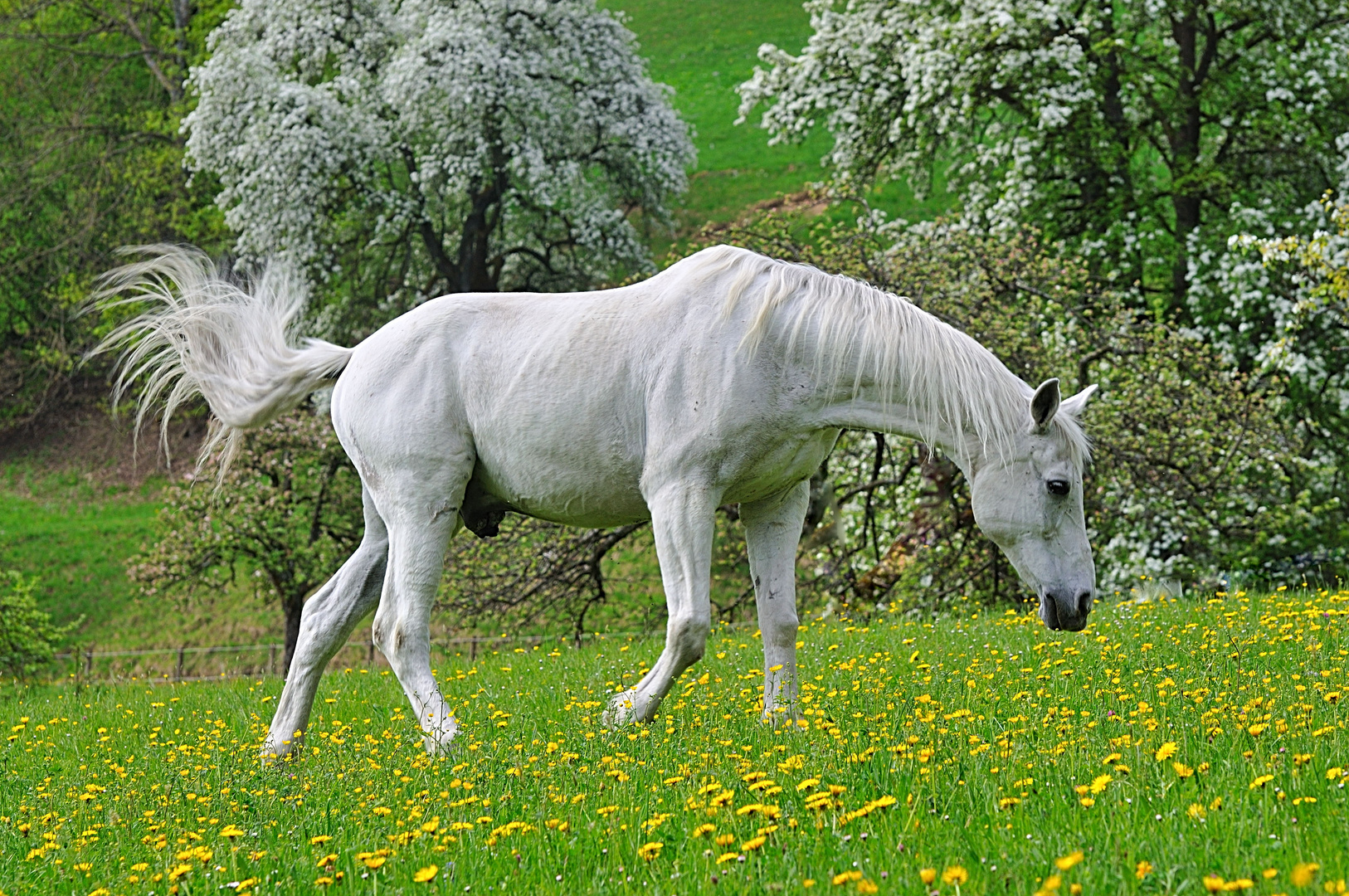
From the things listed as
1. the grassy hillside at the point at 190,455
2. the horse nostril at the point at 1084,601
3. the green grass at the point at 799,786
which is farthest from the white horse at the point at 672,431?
the grassy hillside at the point at 190,455

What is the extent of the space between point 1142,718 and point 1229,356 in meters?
12.0

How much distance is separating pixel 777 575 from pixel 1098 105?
14452 millimetres

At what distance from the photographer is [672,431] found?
6.05 m

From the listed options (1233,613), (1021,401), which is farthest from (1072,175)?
(1021,401)

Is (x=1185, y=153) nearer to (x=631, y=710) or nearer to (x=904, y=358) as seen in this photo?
(x=904, y=358)

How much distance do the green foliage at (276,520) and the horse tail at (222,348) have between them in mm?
11817

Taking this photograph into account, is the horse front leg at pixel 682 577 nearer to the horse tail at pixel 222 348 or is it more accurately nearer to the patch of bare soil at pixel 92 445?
the horse tail at pixel 222 348

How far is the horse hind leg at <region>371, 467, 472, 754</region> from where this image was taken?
21.2 ft

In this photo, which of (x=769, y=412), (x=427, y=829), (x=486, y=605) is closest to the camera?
(x=427, y=829)

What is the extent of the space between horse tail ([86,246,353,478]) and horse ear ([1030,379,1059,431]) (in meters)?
3.79

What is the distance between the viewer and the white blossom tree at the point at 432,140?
23.6 meters

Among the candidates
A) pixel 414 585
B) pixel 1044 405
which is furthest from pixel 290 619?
pixel 1044 405

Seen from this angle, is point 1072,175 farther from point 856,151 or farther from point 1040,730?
point 1040,730

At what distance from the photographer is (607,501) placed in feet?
21.2
